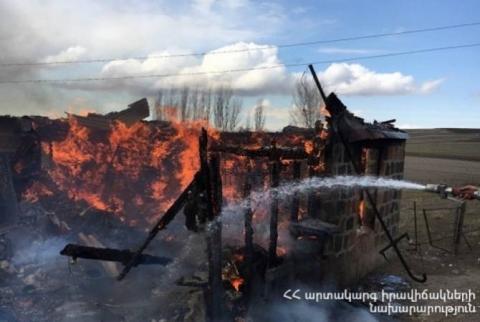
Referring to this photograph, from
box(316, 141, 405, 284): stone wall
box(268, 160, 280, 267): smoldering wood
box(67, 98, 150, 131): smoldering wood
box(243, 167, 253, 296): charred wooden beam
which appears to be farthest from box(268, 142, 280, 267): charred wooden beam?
box(67, 98, 150, 131): smoldering wood

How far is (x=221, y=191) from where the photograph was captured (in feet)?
20.9

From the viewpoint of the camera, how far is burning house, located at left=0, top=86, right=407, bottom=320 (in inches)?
286

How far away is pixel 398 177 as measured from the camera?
12961 mm

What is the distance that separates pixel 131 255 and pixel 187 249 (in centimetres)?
313

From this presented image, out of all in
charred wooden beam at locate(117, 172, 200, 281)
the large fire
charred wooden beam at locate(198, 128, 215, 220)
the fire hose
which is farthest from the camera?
the large fire

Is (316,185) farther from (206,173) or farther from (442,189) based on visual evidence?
(206,173)

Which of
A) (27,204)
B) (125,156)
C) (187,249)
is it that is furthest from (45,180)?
(187,249)

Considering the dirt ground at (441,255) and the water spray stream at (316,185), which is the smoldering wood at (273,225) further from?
the dirt ground at (441,255)

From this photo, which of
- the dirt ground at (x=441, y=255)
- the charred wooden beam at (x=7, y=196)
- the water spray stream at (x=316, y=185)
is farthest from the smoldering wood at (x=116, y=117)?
the dirt ground at (x=441, y=255)

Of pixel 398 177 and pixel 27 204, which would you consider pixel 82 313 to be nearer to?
pixel 27 204

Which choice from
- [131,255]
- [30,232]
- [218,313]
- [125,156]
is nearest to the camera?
[218,313]

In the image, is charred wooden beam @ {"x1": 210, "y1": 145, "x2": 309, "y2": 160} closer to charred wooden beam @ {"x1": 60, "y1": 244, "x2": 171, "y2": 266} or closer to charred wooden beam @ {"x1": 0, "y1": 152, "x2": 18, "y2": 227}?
charred wooden beam @ {"x1": 60, "y1": 244, "x2": 171, "y2": 266}

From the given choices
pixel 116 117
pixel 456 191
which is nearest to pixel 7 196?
pixel 116 117

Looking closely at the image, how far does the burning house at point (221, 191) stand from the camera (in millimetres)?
7262
